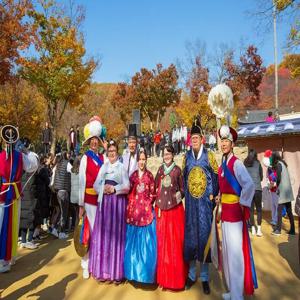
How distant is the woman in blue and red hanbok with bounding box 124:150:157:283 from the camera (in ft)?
14.1

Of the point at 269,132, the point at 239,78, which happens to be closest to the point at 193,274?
the point at 269,132

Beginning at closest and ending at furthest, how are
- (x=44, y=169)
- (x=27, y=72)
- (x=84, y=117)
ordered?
(x=44, y=169)
(x=27, y=72)
(x=84, y=117)

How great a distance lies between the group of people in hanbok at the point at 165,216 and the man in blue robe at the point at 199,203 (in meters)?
0.01

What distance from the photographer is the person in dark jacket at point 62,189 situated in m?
6.89

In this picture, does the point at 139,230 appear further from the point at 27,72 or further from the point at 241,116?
the point at 241,116

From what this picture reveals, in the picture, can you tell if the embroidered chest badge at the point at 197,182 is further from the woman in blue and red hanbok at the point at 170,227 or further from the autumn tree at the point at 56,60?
the autumn tree at the point at 56,60

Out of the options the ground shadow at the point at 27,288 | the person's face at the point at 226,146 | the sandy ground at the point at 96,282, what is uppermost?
the person's face at the point at 226,146

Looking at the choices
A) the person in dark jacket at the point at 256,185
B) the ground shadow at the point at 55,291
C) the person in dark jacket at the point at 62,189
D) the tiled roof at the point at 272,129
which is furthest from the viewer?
the tiled roof at the point at 272,129

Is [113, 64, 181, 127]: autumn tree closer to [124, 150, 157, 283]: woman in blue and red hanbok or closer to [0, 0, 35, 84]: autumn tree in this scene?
[0, 0, 35, 84]: autumn tree

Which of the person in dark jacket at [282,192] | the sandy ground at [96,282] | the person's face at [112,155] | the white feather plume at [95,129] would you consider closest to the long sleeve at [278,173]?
the person in dark jacket at [282,192]

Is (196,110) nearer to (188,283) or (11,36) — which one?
(11,36)

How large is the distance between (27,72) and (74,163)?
35.4 feet

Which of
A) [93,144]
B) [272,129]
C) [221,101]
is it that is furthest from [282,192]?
[93,144]

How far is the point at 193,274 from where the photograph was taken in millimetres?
4387
